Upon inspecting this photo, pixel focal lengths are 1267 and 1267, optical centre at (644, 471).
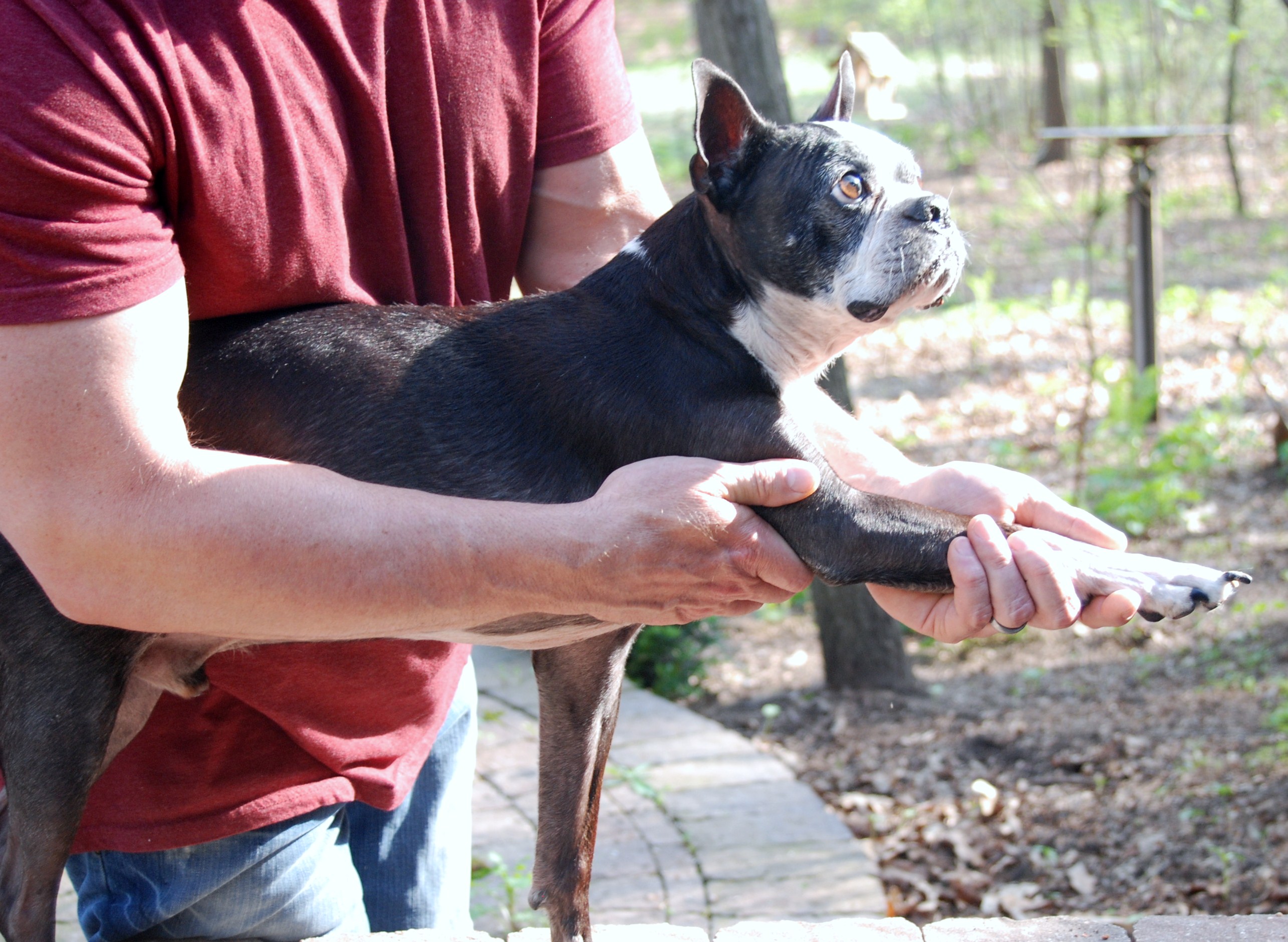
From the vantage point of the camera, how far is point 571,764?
8.55 feet

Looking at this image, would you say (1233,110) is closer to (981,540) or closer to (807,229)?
(807,229)

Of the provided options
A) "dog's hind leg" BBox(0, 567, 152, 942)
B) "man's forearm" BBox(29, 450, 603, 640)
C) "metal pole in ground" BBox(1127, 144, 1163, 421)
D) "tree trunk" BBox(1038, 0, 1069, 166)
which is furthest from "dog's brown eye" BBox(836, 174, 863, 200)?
"tree trunk" BBox(1038, 0, 1069, 166)

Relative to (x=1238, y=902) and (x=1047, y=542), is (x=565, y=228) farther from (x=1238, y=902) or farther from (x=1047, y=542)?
(x=1238, y=902)

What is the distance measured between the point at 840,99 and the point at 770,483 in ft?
3.39

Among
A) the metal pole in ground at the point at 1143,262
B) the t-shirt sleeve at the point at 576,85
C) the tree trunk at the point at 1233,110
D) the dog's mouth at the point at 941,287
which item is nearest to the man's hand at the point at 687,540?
the dog's mouth at the point at 941,287

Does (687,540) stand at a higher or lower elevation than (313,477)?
lower

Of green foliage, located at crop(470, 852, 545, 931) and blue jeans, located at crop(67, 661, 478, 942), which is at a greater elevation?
blue jeans, located at crop(67, 661, 478, 942)

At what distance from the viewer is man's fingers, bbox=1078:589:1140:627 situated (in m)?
2.13

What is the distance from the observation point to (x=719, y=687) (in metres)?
6.07

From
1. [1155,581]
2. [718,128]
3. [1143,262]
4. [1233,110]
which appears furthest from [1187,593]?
[1233,110]

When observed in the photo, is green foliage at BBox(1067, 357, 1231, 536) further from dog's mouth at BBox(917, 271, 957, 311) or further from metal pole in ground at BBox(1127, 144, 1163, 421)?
dog's mouth at BBox(917, 271, 957, 311)

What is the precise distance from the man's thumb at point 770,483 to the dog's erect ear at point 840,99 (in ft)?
3.05

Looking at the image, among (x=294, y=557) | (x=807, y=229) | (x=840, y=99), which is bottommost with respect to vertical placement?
(x=294, y=557)

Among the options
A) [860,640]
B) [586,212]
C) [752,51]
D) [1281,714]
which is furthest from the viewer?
[860,640]
